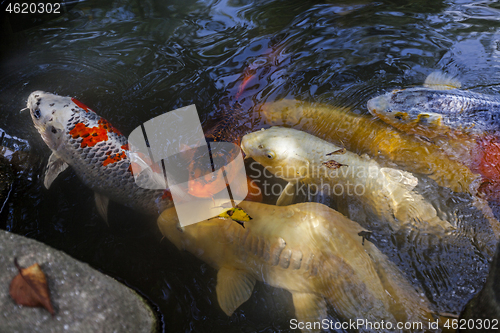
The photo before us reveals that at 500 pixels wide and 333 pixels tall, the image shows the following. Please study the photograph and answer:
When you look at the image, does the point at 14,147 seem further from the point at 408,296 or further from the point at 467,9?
the point at 467,9

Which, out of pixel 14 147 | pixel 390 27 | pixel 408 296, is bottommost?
pixel 408 296

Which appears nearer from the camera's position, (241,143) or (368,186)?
(368,186)

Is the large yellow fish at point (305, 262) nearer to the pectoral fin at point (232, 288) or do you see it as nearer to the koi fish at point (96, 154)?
the pectoral fin at point (232, 288)

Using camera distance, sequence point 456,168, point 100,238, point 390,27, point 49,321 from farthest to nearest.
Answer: point 390,27
point 456,168
point 100,238
point 49,321

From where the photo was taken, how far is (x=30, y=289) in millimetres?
1836

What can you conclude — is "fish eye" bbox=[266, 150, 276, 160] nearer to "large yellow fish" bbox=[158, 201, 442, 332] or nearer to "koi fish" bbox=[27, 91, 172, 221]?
"large yellow fish" bbox=[158, 201, 442, 332]

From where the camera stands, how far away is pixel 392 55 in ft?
13.6

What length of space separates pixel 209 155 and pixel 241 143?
40 centimetres

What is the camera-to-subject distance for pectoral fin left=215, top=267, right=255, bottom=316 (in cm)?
255

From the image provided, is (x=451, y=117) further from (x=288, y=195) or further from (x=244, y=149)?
(x=244, y=149)

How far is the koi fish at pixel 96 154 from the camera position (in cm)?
289

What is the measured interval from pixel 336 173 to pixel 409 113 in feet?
4.33

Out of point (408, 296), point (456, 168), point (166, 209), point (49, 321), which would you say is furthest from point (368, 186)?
point (49, 321)

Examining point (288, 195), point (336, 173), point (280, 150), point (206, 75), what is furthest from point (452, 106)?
point (206, 75)
